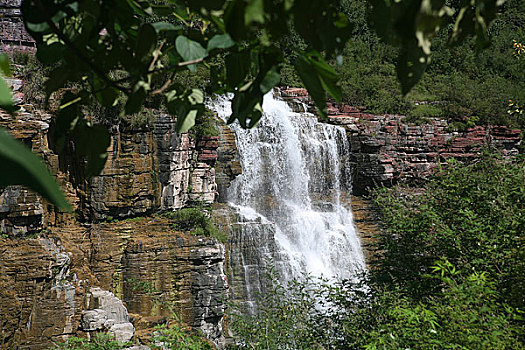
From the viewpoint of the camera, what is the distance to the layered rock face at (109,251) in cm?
607

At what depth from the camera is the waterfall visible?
9.08 metres

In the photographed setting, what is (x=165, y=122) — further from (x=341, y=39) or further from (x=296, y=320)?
(x=341, y=39)

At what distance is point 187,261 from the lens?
772 centimetres

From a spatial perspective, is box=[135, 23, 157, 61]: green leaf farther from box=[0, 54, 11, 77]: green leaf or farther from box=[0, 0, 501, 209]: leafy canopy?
box=[0, 54, 11, 77]: green leaf

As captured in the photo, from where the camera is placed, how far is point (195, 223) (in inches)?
331

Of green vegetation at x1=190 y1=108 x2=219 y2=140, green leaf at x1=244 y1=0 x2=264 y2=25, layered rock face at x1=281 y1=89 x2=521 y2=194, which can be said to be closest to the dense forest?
green leaf at x1=244 y1=0 x2=264 y2=25

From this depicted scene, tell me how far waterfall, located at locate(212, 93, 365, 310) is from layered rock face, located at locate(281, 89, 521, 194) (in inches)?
17.1

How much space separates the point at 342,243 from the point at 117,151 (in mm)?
5652

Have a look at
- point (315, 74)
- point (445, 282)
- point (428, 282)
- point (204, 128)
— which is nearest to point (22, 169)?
point (315, 74)

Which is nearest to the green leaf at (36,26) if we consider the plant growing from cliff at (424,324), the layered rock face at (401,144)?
the plant growing from cliff at (424,324)

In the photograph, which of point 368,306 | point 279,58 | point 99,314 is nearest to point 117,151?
point 99,314

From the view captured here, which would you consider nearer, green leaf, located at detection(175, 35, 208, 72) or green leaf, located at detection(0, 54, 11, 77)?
green leaf, located at detection(0, 54, 11, 77)

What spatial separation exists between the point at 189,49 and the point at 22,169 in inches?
14.2

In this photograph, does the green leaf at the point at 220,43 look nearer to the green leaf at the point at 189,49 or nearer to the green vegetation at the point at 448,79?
the green leaf at the point at 189,49
